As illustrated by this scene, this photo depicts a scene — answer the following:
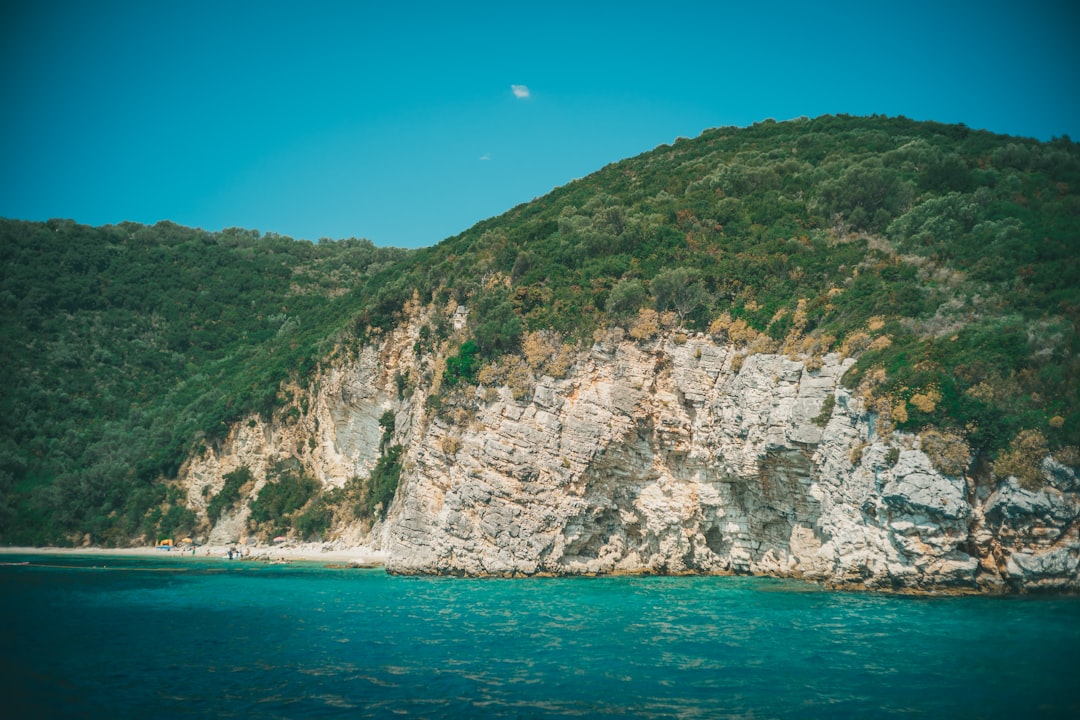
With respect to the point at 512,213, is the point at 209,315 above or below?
below

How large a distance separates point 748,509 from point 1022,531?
11.0 metres

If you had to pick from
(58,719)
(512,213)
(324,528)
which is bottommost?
(324,528)

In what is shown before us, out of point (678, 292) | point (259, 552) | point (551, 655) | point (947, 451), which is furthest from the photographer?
point (259, 552)

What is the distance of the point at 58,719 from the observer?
11055 mm

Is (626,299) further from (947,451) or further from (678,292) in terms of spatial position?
(947,451)

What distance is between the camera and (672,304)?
32.2 m

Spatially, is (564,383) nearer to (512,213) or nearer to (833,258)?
(833,258)

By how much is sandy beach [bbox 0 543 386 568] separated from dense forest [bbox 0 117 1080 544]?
2.60m

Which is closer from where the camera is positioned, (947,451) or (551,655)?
(551,655)

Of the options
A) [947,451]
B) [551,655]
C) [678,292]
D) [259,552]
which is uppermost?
[678,292]

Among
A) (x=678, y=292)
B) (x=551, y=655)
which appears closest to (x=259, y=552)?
(x=678, y=292)

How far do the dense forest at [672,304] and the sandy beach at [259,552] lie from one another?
2598 millimetres

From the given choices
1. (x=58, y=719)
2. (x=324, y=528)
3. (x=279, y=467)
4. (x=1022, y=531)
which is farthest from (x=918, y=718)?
(x=279, y=467)

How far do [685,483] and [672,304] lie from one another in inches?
339
